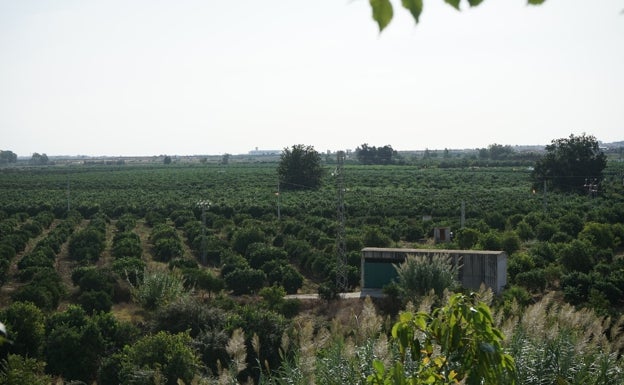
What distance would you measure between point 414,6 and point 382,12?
0.10m

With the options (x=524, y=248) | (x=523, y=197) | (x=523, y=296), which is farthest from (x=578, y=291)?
(x=523, y=197)

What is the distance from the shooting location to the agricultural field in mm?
6930

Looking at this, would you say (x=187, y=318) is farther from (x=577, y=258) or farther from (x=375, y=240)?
(x=375, y=240)

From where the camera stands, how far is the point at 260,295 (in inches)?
815

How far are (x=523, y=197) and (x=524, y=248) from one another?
28711 mm

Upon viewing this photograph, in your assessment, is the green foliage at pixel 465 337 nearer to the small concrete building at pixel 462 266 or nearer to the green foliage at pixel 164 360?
the green foliage at pixel 164 360

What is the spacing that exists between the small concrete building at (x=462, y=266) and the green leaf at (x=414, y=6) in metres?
19.3

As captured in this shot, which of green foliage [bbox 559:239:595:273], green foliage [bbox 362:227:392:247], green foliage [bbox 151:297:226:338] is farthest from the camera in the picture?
green foliage [bbox 362:227:392:247]

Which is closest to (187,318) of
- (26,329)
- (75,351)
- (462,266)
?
(75,351)

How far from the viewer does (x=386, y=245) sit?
104ft

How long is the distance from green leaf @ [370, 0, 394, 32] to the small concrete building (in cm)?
1934

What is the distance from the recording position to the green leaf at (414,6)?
5.44ft

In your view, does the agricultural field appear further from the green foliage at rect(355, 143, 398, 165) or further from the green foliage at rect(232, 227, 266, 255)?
the green foliage at rect(355, 143, 398, 165)

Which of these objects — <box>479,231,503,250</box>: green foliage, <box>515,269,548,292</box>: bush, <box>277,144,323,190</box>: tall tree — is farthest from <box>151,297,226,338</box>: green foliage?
<box>277,144,323,190</box>: tall tree
